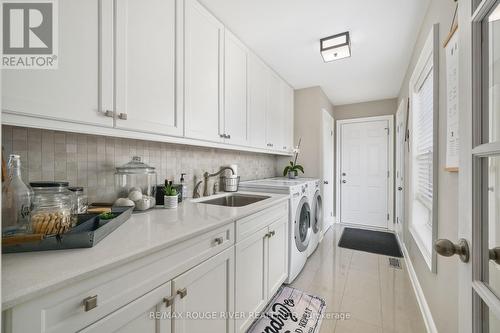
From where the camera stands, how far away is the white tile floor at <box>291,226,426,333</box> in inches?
64.9

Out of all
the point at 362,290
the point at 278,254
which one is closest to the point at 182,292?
the point at 278,254

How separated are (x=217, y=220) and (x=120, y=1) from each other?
125 centimetres

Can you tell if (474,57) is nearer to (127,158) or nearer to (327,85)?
(127,158)

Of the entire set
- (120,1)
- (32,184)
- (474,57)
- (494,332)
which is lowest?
(494,332)

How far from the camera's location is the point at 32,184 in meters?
0.89

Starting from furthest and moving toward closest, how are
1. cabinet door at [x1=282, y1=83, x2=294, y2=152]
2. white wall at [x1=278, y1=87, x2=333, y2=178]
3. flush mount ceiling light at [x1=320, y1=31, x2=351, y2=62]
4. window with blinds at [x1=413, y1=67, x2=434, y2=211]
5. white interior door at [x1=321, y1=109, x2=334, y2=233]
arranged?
white interior door at [x1=321, y1=109, x2=334, y2=233] < white wall at [x1=278, y1=87, x2=333, y2=178] < cabinet door at [x1=282, y1=83, x2=294, y2=152] < flush mount ceiling light at [x1=320, y1=31, x2=351, y2=62] < window with blinds at [x1=413, y1=67, x2=434, y2=211]

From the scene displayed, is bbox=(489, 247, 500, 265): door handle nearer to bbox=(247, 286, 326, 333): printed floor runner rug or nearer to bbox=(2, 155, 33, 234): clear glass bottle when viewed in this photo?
bbox=(247, 286, 326, 333): printed floor runner rug

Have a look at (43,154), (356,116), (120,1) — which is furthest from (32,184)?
(356,116)

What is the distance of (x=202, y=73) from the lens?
1.61 meters

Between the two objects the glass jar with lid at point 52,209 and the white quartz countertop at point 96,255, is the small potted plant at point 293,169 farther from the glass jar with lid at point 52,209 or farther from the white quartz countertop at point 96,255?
the glass jar with lid at point 52,209

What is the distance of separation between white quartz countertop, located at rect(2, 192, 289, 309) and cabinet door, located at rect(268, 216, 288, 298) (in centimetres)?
75

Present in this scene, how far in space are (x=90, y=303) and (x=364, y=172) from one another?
4521 mm

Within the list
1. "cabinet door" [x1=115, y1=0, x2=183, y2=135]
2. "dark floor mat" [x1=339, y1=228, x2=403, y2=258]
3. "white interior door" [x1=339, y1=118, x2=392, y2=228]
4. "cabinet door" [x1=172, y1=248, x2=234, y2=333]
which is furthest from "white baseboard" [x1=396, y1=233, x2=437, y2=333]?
"cabinet door" [x1=115, y1=0, x2=183, y2=135]

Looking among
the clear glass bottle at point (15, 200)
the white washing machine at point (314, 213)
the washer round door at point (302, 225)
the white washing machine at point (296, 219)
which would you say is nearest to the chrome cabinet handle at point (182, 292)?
the clear glass bottle at point (15, 200)
